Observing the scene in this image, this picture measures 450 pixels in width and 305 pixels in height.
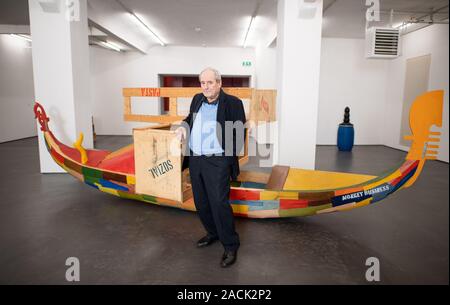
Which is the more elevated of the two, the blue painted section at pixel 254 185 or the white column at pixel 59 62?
the white column at pixel 59 62

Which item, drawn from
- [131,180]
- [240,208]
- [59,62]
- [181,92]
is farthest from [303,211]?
[59,62]

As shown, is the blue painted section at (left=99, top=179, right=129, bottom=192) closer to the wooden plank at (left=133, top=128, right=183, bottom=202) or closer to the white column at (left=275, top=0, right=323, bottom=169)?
the wooden plank at (left=133, top=128, right=183, bottom=202)

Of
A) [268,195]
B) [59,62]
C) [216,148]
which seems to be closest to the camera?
[216,148]

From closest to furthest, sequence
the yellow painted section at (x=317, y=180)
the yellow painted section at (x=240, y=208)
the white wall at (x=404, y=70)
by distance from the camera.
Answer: the yellow painted section at (x=240, y=208)
the yellow painted section at (x=317, y=180)
the white wall at (x=404, y=70)

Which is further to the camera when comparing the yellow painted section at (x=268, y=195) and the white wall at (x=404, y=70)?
the white wall at (x=404, y=70)

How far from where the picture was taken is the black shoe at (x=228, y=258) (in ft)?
8.36

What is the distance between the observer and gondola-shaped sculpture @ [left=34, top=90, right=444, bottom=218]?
8.27 ft

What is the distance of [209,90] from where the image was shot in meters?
2.51

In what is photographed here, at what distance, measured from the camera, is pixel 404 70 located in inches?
351

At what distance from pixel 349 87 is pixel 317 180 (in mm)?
7375

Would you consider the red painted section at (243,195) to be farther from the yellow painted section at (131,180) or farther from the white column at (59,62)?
the white column at (59,62)

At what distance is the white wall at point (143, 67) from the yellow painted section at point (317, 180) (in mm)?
8682

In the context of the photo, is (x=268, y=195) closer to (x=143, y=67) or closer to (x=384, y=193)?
(x=384, y=193)

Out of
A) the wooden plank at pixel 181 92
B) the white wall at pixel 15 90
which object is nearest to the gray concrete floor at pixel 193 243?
the wooden plank at pixel 181 92
